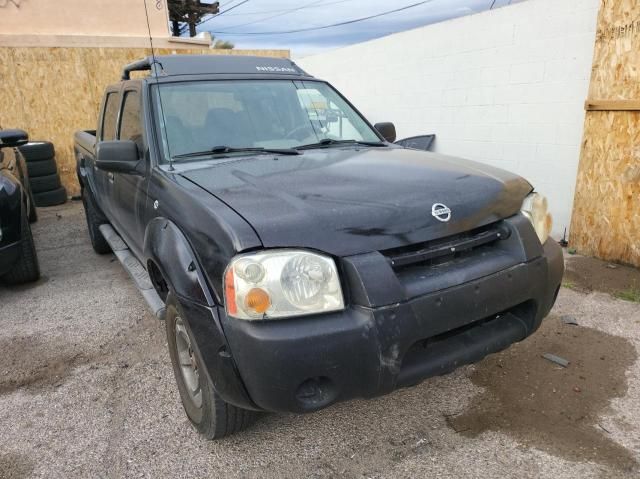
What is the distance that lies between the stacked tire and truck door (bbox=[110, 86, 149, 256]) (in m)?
5.51

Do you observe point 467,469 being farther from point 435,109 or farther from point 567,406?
point 435,109

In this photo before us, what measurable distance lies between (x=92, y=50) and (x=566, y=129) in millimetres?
8183

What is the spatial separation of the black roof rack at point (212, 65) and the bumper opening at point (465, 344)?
238cm

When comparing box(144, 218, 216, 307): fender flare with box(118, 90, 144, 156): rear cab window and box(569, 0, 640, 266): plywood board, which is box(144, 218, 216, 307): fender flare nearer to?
box(118, 90, 144, 156): rear cab window

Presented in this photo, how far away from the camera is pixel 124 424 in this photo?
2.60 meters

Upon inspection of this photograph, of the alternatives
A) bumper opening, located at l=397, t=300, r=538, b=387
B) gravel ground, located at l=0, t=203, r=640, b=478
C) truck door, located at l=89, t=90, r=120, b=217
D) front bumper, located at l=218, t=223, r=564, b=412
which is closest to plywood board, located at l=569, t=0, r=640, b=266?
gravel ground, located at l=0, t=203, r=640, b=478

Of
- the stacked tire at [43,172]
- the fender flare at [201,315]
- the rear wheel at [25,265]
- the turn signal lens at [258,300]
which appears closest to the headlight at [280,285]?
the turn signal lens at [258,300]

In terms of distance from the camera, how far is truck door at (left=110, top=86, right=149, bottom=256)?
9.73ft

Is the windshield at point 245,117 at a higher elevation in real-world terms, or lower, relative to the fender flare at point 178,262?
higher

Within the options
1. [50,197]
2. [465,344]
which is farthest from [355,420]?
[50,197]

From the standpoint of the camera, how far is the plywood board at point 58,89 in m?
8.62

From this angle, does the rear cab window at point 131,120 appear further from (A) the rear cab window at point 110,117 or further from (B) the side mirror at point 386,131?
(B) the side mirror at point 386,131

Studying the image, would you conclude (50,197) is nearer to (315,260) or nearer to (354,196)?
(354,196)

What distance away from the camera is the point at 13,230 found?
420cm
